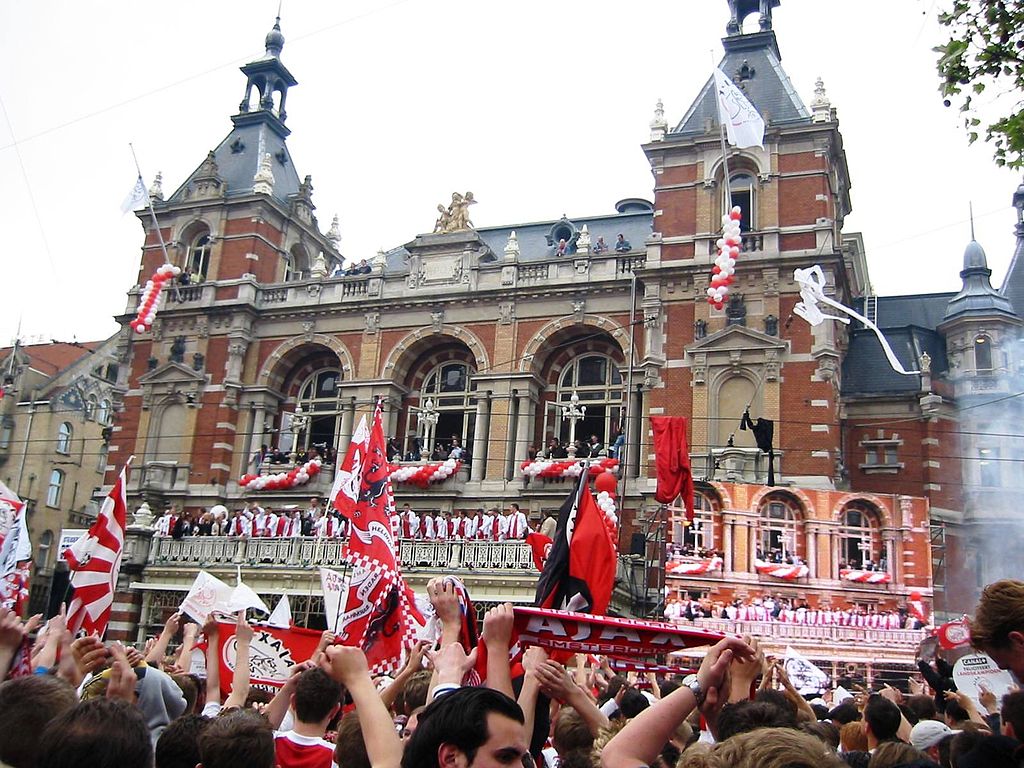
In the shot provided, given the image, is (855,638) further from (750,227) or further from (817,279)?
(750,227)

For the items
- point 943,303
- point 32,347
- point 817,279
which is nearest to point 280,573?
point 817,279

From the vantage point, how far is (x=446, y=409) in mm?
32562

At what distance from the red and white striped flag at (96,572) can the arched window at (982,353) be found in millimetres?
Answer: 28369

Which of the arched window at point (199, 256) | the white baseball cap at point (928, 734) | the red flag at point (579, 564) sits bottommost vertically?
the white baseball cap at point (928, 734)

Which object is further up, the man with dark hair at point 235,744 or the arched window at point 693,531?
the arched window at point 693,531

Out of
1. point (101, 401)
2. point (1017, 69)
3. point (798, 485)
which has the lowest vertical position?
point (798, 485)

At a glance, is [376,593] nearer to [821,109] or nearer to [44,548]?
[821,109]

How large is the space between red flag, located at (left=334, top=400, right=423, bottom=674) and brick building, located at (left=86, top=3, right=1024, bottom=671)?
11.4 meters

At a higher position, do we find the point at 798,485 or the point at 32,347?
the point at 32,347

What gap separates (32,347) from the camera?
2178 inches

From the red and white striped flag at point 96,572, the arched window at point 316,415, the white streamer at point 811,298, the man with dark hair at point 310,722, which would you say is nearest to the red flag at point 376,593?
the red and white striped flag at point 96,572

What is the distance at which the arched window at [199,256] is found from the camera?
36.5 metres

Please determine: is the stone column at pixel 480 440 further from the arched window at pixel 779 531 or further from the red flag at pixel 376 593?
the red flag at pixel 376 593

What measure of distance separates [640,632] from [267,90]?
4103 centimetres
